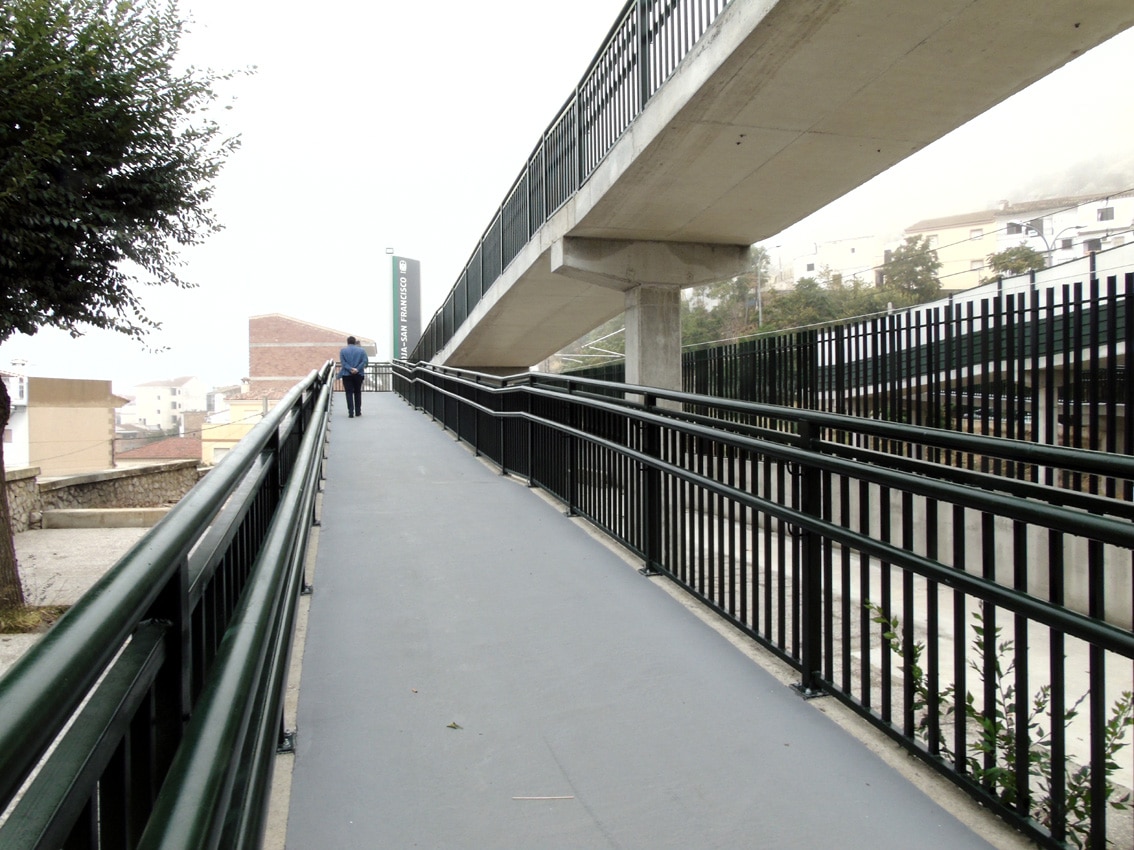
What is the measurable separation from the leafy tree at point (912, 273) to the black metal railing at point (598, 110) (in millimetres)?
56351

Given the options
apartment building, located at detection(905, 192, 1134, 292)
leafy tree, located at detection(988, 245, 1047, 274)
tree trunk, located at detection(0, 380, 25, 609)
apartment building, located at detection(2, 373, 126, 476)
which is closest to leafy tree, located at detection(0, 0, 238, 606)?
tree trunk, located at detection(0, 380, 25, 609)

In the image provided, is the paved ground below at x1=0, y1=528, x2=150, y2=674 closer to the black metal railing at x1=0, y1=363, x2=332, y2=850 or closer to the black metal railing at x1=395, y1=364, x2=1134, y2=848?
the black metal railing at x1=395, y1=364, x2=1134, y2=848

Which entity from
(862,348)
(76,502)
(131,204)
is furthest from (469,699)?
(76,502)

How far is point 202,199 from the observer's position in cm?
1084

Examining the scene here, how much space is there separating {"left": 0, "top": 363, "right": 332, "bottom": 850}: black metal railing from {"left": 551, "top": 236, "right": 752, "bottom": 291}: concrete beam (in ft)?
38.0

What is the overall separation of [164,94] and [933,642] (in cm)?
1064

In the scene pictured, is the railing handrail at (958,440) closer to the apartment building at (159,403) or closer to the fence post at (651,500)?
the fence post at (651,500)

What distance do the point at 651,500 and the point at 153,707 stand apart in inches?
154

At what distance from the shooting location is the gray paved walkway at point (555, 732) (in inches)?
94.3

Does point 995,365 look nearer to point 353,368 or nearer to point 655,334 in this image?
point 655,334

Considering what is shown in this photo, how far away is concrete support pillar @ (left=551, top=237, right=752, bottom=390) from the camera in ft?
44.4

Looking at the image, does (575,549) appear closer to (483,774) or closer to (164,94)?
(483,774)

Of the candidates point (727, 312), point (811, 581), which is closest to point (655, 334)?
point (811, 581)

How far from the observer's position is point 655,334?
46.9 feet
